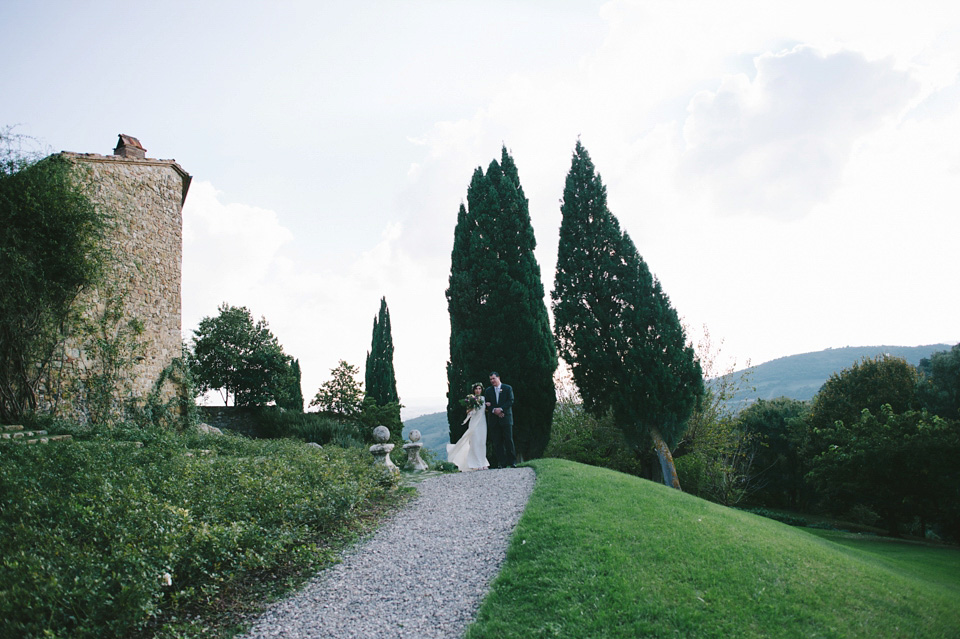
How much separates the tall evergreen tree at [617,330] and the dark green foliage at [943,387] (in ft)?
45.3

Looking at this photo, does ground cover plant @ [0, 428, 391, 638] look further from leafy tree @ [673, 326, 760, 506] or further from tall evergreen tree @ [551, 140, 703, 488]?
leafy tree @ [673, 326, 760, 506]

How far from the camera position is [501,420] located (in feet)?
33.4

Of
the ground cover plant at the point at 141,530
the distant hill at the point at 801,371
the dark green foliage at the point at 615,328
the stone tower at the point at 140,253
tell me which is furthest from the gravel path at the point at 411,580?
the distant hill at the point at 801,371

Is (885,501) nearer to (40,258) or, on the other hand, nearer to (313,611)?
(313,611)

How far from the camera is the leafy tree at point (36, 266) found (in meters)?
9.19

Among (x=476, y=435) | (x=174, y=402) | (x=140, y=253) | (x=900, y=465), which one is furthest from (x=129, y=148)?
(x=900, y=465)

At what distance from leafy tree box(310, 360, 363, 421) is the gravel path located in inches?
452

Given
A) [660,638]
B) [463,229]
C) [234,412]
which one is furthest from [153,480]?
[234,412]

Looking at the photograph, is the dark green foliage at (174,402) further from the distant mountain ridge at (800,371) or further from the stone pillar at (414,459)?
the distant mountain ridge at (800,371)

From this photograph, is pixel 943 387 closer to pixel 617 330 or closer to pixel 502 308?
pixel 617 330

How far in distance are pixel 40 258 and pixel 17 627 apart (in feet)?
30.3

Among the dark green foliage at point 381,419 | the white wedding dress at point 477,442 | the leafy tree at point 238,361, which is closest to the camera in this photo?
the white wedding dress at point 477,442

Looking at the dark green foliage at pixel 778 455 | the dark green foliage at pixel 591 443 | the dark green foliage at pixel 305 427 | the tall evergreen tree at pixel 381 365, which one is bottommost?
the dark green foliage at pixel 778 455

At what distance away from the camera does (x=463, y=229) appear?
585 inches
